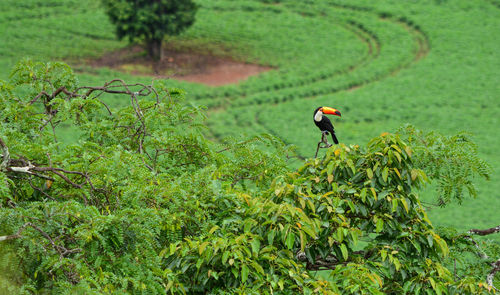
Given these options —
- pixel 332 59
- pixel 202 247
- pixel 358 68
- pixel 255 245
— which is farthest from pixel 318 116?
pixel 332 59

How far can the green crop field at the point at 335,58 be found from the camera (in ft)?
76.7

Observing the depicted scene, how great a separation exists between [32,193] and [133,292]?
5.33 feet

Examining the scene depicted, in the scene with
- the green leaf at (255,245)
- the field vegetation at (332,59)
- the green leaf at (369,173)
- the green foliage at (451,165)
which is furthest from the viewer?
the field vegetation at (332,59)

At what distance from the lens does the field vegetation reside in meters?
23.2

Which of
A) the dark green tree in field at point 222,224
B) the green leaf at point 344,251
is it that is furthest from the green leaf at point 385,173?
the green leaf at point 344,251

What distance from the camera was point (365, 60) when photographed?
2883 cm

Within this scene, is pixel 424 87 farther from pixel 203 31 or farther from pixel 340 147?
pixel 340 147

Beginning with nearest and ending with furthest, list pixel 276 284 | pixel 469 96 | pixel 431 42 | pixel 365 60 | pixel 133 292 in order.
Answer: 1. pixel 133 292
2. pixel 276 284
3. pixel 469 96
4. pixel 365 60
5. pixel 431 42

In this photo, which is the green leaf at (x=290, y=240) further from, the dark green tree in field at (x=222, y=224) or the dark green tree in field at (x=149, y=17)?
the dark green tree in field at (x=149, y=17)

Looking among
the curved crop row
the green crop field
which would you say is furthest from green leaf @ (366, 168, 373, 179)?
the curved crop row

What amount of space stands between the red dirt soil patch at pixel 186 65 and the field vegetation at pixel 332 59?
2.00 feet

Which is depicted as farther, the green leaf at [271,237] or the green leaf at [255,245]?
the green leaf at [271,237]

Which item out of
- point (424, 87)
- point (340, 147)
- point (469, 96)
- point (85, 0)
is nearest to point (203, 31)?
point (85, 0)

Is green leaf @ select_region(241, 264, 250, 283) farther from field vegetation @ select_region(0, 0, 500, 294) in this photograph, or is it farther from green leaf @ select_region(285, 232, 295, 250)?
field vegetation @ select_region(0, 0, 500, 294)
